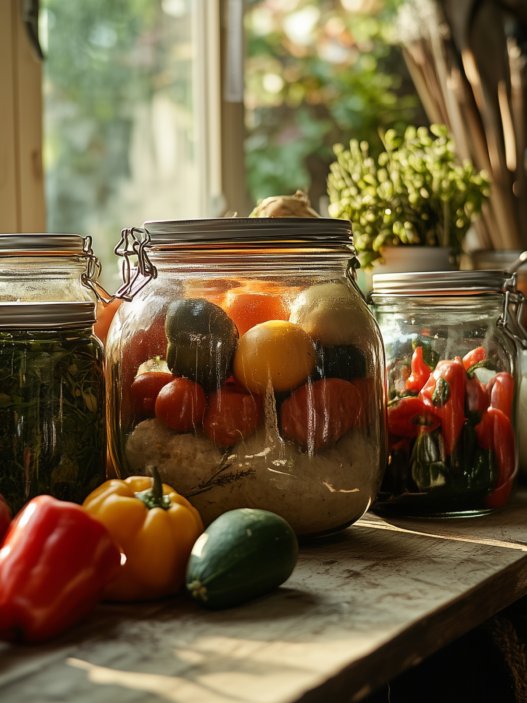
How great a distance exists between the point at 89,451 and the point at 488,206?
4.24 ft

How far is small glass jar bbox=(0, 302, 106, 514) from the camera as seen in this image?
709 mm

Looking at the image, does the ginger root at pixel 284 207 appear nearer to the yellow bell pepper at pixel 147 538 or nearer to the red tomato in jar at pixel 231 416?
the red tomato in jar at pixel 231 416

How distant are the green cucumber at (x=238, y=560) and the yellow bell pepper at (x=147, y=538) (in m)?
0.03

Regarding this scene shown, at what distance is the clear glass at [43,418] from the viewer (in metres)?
0.71

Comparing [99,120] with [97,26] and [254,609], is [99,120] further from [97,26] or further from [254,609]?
[254,609]

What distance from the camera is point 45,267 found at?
821 mm

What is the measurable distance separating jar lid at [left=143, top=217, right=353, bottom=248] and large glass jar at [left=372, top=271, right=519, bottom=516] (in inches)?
7.3

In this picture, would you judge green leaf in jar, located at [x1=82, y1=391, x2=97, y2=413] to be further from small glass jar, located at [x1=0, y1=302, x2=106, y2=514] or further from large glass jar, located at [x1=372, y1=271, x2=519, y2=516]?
large glass jar, located at [x1=372, y1=271, x2=519, y2=516]

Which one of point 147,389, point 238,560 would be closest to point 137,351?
point 147,389

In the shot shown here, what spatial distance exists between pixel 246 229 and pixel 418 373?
0.92 feet

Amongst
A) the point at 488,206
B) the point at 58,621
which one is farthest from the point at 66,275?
the point at 488,206

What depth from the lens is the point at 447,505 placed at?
2.88ft

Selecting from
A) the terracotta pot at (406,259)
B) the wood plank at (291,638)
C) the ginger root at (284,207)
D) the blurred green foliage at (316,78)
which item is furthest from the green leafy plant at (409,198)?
the blurred green foliage at (316,78)

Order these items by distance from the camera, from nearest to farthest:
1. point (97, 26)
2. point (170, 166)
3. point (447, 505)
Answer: point (447, 505) → point (97, 26) → point (170, 166)
